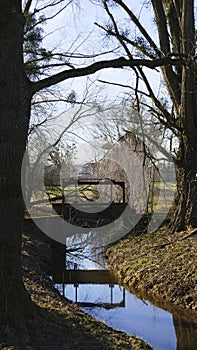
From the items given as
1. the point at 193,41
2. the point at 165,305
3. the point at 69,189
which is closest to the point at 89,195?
the point at 69,189

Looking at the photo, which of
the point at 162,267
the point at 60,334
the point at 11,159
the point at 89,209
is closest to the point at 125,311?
the point at 162,267

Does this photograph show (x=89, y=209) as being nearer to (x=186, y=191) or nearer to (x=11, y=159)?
(x=186, y=191)

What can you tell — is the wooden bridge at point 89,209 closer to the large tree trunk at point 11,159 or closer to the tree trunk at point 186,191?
the tree trunk at point 186,191

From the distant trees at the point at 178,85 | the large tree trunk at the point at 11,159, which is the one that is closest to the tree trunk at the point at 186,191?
the distant trees at the point at 178,85

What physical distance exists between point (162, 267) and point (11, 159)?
4.81 m

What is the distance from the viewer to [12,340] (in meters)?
3.90

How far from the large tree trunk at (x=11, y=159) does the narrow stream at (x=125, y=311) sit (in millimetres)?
1982

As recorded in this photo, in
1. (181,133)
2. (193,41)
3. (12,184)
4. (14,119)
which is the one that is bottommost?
(12,184)

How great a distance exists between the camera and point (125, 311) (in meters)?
7.14

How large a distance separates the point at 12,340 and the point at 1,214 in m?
1.09

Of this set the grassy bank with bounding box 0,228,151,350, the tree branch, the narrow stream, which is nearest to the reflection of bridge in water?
the narrow stream

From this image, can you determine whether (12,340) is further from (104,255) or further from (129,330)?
(104,255)

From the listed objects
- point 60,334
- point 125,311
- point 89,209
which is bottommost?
point 125,311

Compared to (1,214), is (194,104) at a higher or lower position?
higher
